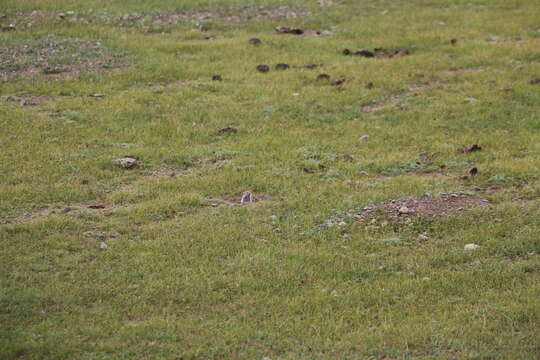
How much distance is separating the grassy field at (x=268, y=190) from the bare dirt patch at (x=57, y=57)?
7 cm

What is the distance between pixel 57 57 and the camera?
17.0m

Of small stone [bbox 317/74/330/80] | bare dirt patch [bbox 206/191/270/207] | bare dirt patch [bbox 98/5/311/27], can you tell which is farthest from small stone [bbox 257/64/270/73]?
bare dirt patch [bbox 206/191/270/207]

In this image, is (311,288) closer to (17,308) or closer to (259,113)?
(17,308)

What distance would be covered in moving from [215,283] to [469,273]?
279 centimetres

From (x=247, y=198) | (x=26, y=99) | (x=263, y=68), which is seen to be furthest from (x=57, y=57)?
(x=247, y=198)

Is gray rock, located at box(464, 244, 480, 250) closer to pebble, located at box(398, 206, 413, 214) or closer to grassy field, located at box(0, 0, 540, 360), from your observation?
grassy field, located at box(0, 0, 540, 360)

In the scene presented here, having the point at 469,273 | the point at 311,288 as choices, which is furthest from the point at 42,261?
the point at 469,273

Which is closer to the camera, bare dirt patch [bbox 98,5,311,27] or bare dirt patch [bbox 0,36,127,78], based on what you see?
bare dirt patch [bbox 0,36,127,78]

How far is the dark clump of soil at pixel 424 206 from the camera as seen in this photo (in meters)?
9.98

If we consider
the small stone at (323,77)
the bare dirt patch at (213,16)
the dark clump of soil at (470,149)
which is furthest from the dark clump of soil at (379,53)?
the dark clump of soil at (470,149)

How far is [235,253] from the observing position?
359 inches

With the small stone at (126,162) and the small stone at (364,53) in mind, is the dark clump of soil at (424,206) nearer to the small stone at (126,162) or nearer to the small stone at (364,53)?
the small stone at (126,162)

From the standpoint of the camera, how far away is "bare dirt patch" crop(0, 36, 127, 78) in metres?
16.3

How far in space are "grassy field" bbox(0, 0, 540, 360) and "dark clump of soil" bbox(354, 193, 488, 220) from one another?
0.03 metres
